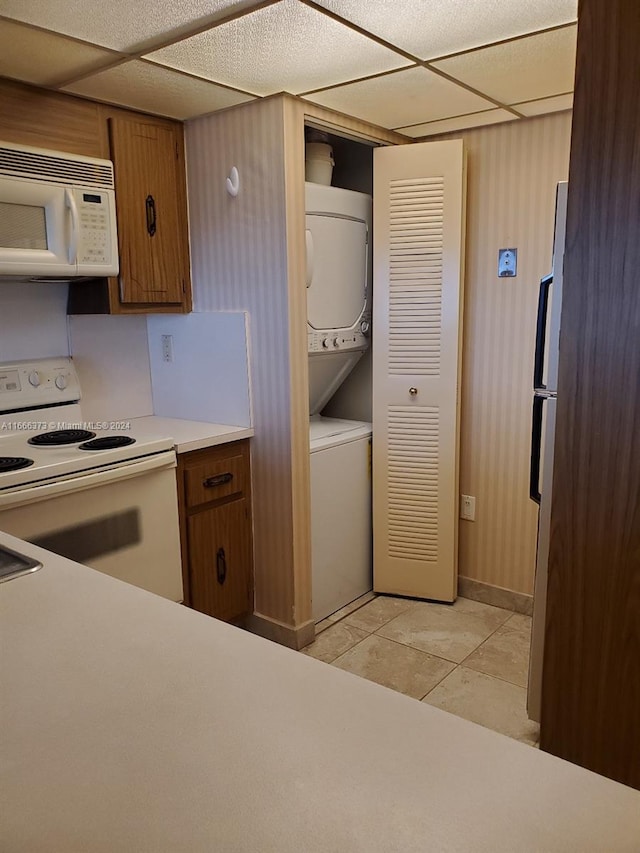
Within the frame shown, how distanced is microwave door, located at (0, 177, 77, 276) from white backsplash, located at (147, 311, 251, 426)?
2.10 feet

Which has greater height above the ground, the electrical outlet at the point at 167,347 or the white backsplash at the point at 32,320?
the white backsplash at the point at 32,320

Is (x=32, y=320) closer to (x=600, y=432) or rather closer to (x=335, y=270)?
(x=335, y=270)

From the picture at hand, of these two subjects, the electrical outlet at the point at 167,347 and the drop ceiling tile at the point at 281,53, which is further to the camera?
the electrical outlet at the point at 167,347

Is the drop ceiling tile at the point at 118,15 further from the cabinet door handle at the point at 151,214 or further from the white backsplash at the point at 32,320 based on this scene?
the white backsplash at the point at 32,320

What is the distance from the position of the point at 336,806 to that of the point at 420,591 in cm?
266

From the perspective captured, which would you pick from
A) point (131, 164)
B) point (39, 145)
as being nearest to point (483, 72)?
point (131, 164)

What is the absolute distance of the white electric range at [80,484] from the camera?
2.07 meters

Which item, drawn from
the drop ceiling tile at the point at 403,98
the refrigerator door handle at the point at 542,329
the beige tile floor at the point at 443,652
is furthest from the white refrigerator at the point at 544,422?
the drop ceiling tile at the point at 403,98

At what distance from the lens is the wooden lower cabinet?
255cm

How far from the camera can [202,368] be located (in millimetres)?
2869

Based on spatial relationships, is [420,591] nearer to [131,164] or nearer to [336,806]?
[131,164]

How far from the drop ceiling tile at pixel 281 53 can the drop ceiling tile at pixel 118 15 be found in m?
0.08

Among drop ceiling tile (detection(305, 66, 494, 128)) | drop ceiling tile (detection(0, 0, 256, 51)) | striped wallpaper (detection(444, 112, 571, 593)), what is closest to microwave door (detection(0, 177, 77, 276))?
drop ceiling tile (detection(0, 0, 256, 51))

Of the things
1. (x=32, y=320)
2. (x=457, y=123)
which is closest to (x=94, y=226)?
(x=32, y=320)
